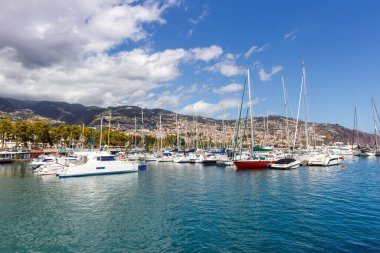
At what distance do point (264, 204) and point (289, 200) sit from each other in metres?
3.48

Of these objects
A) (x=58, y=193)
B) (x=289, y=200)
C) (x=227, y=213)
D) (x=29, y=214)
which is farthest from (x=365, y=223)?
(x=58, y=193)

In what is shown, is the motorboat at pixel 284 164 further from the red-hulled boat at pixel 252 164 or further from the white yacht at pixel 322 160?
the white yacht at pixel 322 160

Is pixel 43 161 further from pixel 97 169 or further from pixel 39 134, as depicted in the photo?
pixel 39 134

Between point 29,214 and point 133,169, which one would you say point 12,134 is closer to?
point 133,169

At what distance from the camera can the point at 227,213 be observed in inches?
934

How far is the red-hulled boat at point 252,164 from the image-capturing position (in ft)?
193

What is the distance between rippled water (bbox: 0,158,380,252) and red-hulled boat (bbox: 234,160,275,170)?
2137cm

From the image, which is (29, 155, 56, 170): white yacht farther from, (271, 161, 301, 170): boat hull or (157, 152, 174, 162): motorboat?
(271, 161, 301, 170): boat hull

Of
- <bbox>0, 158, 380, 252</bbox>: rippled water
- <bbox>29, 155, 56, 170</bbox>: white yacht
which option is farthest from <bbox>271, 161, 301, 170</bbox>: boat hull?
<bbox>29, 155, 56, 170</bbox>: white yacht

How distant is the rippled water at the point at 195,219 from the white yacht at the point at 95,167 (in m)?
13.8

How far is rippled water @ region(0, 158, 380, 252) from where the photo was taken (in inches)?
660

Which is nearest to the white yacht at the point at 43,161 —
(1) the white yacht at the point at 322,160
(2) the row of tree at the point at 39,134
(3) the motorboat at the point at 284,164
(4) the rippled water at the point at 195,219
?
(4) the rippled water at the point at 195,219

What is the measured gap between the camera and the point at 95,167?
52.4m

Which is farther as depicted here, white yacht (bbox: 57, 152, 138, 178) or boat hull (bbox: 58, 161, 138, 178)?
white yacht (bbox: 57, 152, 138, 178)
